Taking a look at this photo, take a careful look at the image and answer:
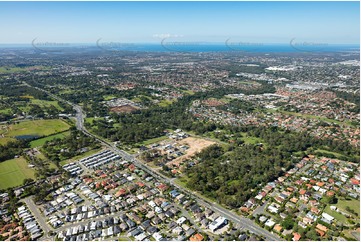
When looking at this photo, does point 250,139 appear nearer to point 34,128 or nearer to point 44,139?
point 44,139

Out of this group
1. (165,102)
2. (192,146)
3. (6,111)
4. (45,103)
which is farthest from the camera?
(165,102)

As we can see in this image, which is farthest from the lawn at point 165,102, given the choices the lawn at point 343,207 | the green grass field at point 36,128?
the lawn at point 343,207

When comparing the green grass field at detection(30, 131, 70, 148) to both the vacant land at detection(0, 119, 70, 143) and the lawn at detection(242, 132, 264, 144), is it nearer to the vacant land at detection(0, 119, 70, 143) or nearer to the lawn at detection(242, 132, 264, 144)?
the vacant land at detection(0, 119, 70, 143)

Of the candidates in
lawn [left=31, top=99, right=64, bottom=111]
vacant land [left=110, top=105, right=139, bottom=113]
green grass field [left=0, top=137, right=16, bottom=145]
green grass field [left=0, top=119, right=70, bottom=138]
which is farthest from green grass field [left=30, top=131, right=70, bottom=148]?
lawn [left=31, top=99, right=64, bottom=111]

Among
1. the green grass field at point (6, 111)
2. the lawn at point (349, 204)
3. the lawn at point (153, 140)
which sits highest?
the lawn at point (349, 204)

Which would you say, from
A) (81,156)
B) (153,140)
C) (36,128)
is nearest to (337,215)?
(153,140)

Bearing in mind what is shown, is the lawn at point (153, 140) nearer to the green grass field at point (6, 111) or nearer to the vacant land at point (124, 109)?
the vacant land at point (124, 109)
